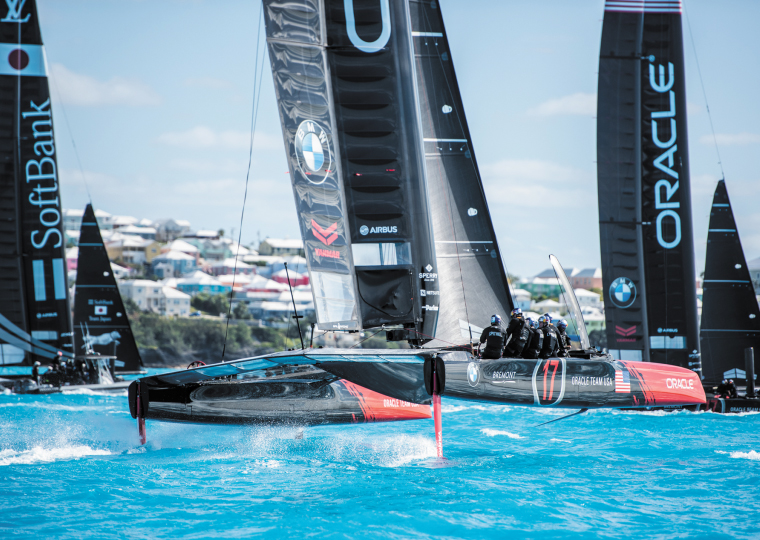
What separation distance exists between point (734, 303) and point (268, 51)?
34.8 ft

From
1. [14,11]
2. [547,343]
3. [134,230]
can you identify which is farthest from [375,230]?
[134,230]

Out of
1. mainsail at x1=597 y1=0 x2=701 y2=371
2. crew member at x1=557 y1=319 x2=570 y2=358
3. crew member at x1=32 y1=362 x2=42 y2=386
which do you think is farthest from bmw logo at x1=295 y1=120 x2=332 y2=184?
crew member at x1=32 y1=362 x2=42 y2=386

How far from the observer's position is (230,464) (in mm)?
8156

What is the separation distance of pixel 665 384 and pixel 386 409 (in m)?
2.98

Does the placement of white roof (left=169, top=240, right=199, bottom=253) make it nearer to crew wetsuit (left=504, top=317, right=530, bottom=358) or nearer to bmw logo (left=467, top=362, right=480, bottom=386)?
crew wetsuit (left=504, top=317, right=530, bottom=358)

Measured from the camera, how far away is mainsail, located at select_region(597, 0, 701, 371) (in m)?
14.7

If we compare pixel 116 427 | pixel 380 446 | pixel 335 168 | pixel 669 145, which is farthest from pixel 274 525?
pixel 669 145

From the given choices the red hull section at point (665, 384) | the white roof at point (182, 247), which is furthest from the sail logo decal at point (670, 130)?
the white roof at point (182, 247)

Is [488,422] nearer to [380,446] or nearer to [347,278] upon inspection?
[380,446]

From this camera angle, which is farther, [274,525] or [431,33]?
[431,33]

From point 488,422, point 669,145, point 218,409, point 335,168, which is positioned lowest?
point 488,422

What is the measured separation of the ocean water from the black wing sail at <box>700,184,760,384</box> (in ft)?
13.3

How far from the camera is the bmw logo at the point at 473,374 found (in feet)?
26.7

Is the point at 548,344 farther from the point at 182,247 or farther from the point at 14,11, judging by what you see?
the point at 182,247
